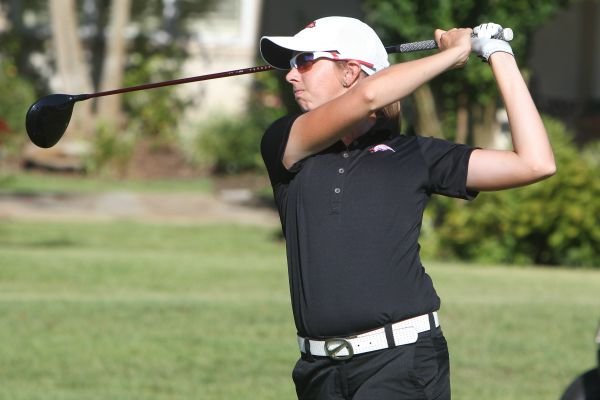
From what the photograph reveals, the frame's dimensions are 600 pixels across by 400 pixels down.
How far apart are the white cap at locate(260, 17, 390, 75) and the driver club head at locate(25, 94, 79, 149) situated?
3.13 ft

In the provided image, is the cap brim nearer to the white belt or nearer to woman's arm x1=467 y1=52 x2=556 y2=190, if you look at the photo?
woman's arm x1=467 y1=52 x2=556 y2=190

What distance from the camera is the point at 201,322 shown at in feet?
30.9

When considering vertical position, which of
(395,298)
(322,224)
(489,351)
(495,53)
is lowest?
(489,351)

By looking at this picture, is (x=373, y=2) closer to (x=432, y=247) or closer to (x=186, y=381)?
(x=432, y=247)

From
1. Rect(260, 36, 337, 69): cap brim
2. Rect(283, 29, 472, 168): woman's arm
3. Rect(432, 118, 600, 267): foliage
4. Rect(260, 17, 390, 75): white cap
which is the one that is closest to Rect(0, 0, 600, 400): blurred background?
Rect(432, 118, 600, 267): foliage

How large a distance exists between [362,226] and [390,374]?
1.42ft

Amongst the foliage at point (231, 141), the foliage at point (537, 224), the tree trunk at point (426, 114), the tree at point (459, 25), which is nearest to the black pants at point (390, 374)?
the tree at point (459, 25)

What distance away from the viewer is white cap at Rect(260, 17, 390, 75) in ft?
12.7

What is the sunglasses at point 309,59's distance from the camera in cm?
389

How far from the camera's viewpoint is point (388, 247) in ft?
12.6

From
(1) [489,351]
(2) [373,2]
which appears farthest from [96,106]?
(1) [489,351]

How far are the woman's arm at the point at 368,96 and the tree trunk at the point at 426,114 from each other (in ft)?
33.1

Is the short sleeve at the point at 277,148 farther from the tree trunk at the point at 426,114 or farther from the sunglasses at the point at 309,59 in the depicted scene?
the tree trunk at the point at 426,114

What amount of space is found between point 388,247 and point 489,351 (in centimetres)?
495
